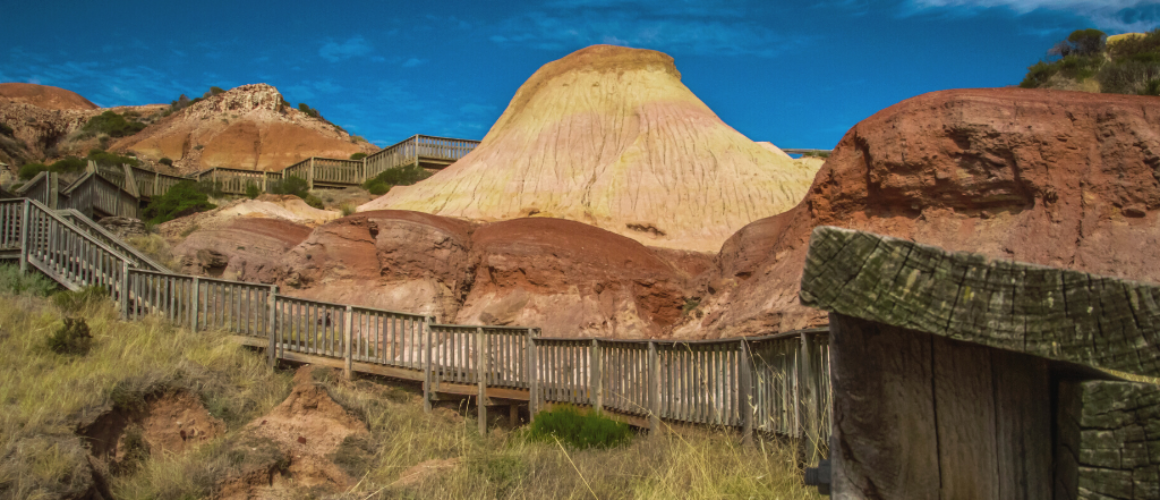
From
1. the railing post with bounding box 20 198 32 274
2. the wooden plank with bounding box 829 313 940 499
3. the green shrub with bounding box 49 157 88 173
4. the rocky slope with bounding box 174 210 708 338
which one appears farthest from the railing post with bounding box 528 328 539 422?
the green shrub with bounding box 49 157 88 173

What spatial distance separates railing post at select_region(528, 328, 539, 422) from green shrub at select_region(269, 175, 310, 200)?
905 inches

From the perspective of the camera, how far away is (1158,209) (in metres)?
10.8

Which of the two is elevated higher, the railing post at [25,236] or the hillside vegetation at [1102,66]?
the hillside vegetation at [1102,66]

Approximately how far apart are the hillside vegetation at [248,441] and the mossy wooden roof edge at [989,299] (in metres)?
3.53

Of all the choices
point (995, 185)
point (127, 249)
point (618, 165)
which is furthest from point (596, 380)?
point (618, 165)

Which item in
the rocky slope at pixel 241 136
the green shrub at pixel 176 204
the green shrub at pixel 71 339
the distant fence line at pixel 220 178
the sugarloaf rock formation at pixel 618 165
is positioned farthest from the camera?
the rocky slope at pixel 241 136

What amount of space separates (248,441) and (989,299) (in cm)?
847

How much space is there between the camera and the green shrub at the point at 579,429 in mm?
9000

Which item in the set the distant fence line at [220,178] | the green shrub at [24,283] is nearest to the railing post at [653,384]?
the green shrub at [24,283]

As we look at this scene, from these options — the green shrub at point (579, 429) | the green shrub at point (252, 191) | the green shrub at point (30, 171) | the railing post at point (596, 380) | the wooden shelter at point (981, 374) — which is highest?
the green shrub at point (30, 171)

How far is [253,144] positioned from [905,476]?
51.6 m

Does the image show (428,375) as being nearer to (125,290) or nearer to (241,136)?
(125,290)

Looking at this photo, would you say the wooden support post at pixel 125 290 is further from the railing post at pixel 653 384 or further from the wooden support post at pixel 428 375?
the railing post at pixel 653 384

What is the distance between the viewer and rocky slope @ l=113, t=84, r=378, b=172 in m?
46.5
